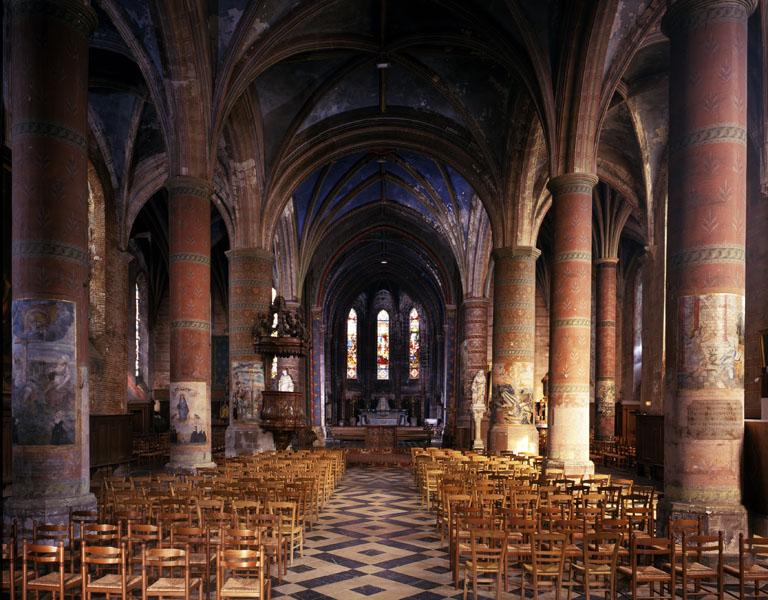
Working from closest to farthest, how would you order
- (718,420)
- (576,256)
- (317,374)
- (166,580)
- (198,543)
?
1. (166,580)
2. (198,543)
3. (718,420)
4. (576,256)
5. (317,374)

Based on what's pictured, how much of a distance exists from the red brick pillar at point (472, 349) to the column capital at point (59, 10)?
24.5 m

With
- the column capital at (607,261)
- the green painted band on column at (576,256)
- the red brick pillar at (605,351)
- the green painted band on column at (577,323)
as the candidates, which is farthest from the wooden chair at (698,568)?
the column capital at (607,261)

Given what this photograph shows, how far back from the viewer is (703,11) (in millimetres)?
8633

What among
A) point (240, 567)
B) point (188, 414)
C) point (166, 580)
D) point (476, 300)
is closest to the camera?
point (240, 567)

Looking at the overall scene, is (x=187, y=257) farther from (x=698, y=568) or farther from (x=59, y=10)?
(x=698, y=568)

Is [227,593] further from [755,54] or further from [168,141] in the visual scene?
[755,54]

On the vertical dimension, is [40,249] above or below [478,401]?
above

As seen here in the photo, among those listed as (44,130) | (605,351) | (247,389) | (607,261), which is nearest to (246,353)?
(247,389)

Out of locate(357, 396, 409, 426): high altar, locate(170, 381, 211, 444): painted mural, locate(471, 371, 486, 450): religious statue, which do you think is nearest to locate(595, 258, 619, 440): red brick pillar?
locate(471, 371, 486, 450): religious statue

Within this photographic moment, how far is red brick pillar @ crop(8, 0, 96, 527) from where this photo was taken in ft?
28.0

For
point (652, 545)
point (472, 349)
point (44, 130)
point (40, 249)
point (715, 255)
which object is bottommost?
point (652, 545)

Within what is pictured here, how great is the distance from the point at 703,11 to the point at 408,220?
28114mm

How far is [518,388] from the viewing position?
22.2m

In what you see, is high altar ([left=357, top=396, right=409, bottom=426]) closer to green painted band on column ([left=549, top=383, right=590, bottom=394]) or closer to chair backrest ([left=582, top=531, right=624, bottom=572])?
green painted band on column ([left=549, top=383, right=590, bottom=394])
